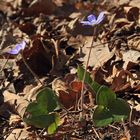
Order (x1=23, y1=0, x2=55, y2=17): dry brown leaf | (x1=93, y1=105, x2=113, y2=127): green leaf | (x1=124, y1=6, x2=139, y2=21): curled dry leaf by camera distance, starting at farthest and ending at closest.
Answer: (x1=23, y1=0, x2=55, y2=17): dry brown leaf → (x1=124, y1=6, x2=139, y2=21): curled dry leaf → (x1=93, y1=105, x2=113, y2=127): green leaf

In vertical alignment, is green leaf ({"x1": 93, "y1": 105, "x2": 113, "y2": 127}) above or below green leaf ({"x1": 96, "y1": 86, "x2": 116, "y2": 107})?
below

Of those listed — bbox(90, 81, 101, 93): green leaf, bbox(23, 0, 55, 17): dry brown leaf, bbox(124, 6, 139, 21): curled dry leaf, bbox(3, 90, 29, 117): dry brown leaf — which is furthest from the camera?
bbox(23, 0, 55, 17): dry brown leaf

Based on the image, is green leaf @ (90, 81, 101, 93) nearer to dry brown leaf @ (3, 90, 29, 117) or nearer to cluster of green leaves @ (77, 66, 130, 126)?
cluster of green leaves @ (77, 66, 130, 126)

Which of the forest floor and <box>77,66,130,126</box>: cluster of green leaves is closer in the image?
<box>77,66,130,126</box>: cluster of green leaves

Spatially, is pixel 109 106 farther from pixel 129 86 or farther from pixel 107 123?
pixel 129 86

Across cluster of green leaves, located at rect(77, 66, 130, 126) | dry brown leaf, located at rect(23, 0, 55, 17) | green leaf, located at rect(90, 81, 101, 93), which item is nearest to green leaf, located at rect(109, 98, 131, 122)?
cluster of green leaves, located at rect(77, 66, 130, 126)

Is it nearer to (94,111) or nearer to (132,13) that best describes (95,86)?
(94,111)

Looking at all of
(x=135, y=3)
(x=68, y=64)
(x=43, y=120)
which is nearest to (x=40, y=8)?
(x=135, y=3)
